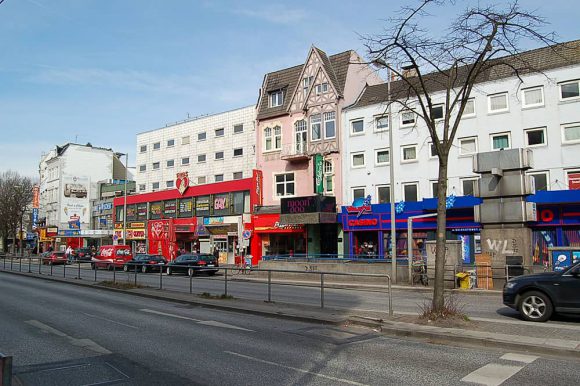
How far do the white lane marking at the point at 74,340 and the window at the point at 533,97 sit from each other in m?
27.4

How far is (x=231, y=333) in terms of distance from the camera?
998 centimetres

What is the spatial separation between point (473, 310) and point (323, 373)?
325 inches

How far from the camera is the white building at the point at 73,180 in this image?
75188mm

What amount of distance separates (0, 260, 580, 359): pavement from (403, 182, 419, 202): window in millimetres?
20567

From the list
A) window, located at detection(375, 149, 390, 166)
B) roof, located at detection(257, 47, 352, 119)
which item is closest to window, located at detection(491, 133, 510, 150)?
window, located at detection(375, 149, 390, 166)

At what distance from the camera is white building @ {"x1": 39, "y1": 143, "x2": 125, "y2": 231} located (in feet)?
247

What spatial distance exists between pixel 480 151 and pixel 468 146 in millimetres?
954

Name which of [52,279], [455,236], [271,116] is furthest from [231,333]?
[271,116]

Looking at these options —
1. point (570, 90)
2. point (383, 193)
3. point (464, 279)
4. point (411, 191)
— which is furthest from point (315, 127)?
point (464, 279)

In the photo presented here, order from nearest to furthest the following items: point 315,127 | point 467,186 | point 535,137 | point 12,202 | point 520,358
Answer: point 520,358
point 535,137
point 467,186
point 315,127
point 12,202

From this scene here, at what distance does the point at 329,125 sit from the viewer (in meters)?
36.8

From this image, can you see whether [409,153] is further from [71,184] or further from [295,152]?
[71,184]

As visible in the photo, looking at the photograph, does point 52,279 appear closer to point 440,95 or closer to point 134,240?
point 440,95

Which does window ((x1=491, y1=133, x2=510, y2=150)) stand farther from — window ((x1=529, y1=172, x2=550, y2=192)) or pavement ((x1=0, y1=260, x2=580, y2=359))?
pavement ((x1=0, y1=260, x2=580, y2=359))
